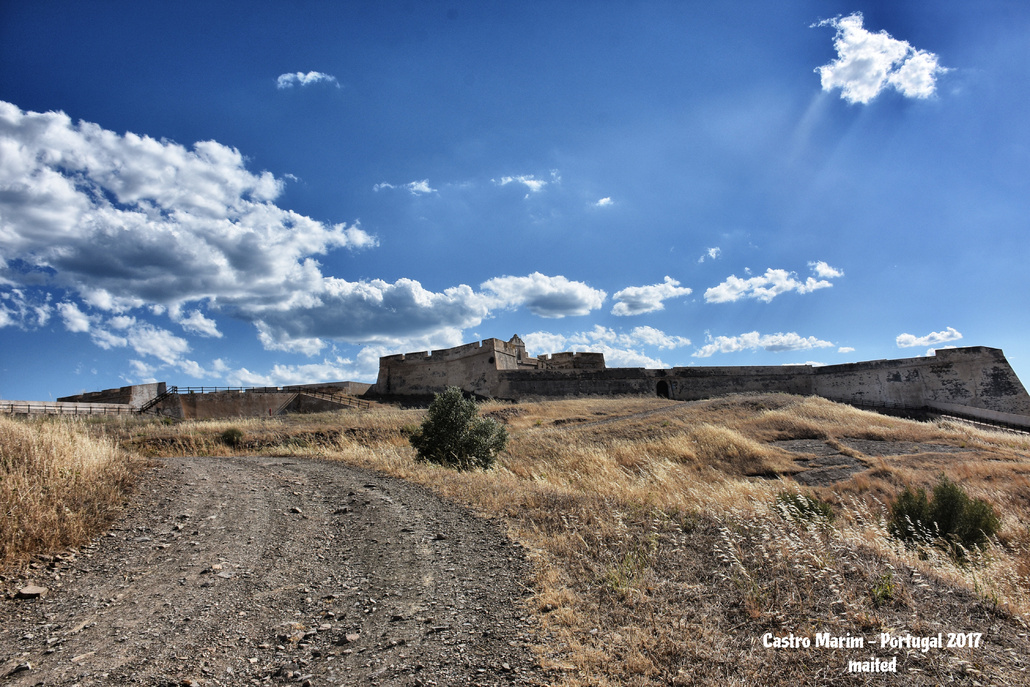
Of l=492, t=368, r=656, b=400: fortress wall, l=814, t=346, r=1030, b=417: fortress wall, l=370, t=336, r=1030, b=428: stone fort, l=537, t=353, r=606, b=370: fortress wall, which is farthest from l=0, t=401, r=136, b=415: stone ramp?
l=814, t=346, r=1030, b=417: fortress wall

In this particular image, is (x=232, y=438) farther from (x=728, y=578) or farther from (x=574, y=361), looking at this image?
(x=574, y=361)

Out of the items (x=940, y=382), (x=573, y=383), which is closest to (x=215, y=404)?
(x=573, y=383)

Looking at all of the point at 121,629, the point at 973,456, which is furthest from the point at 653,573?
the point at 973,456

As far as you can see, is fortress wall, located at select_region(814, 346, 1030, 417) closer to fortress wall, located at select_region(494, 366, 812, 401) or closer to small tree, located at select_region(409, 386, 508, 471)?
fortress wall, located at select_region(494, 366, 812, 401)

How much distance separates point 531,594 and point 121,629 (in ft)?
8.60

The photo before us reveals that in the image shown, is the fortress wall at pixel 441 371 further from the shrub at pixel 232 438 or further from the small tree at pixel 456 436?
the small tree at pixel 456 436

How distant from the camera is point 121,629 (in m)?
3.03

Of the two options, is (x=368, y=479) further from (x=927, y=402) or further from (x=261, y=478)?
(x=927, y=402)

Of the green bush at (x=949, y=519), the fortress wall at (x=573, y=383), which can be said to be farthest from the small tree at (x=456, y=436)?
the fortress wall at (x=573, y=383)

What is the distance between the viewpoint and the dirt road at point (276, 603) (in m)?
2.62

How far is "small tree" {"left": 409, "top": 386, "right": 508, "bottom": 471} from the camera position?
10.0m

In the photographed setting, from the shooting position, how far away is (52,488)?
480 cm

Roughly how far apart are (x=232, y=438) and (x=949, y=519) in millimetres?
15444

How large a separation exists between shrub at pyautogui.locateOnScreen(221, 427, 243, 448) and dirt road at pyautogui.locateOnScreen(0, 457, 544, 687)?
825 cm
